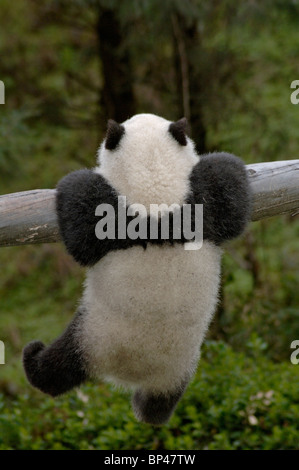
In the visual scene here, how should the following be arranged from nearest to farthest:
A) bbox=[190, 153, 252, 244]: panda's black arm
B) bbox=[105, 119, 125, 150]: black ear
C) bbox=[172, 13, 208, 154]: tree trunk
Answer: bbox=[105, 119, 125, 150]: black ear → bbox=[190, 153, 252, 244]: panda's black arm → bbox=[172, 13, 208, 154]: tree trunk

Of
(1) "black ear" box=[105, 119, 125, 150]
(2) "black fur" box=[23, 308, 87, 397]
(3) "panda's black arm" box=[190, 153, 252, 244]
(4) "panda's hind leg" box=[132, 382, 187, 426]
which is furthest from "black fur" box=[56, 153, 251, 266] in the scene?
(4) "panda's hind leg" box=[132, 382, 187, 426]

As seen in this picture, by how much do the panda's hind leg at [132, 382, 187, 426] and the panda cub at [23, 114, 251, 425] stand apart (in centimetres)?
11

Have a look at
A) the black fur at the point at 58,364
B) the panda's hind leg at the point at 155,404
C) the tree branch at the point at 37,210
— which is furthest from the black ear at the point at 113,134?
the panda's hind leg at the point at 155,404

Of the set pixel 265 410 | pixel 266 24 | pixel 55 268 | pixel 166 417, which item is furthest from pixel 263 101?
pixel 166 417

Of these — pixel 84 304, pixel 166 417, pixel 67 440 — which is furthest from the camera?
pixel 67 440

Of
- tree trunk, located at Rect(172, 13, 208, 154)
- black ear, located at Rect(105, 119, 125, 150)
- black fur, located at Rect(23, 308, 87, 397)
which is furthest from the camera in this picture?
tree trunk, located at Rect(172, 13, 208, 154)

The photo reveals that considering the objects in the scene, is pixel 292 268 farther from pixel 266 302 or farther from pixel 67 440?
pixel 67 440

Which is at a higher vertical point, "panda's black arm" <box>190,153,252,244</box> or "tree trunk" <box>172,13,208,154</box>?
"panda's black arm" <box>190,153,252,244</box>

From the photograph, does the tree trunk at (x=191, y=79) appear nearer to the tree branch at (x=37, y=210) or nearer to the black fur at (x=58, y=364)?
the tree branch at (x=37, y=210)

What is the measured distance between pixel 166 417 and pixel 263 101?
4.70 meters

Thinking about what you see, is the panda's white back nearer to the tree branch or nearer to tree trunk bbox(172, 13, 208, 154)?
the tree branch

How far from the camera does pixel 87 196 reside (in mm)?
2250

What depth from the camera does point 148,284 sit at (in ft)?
7.24

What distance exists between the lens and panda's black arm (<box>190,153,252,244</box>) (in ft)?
7.56
